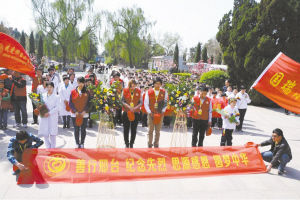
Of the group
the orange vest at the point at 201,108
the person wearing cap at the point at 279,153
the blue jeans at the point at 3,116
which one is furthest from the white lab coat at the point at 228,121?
the blue jeans at the point at 3,116

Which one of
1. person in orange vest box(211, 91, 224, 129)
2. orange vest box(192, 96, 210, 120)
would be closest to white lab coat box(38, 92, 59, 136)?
orange vest box(192, 96, 210, 120)

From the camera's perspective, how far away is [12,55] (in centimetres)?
541

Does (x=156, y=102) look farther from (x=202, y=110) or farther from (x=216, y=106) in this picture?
(x=216, y=106)

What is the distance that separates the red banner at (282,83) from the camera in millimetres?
Result: 5223

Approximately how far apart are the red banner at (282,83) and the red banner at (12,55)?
533cm

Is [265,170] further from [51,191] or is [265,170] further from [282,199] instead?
[51,191]

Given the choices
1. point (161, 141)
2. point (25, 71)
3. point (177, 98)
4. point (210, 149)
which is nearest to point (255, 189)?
point (210, 149)

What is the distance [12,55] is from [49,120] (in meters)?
1.67

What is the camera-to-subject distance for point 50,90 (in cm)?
537

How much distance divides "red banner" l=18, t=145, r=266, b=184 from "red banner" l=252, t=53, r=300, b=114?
48.8 inches

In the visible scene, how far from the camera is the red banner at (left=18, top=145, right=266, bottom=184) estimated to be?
14.2 feet

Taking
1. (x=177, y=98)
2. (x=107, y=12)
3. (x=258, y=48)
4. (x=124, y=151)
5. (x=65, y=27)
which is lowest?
(x=124, y=151)

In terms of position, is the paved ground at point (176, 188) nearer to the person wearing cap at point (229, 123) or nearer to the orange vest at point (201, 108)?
the person wearing cap at point (229, 123)

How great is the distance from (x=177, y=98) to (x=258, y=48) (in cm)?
1054
